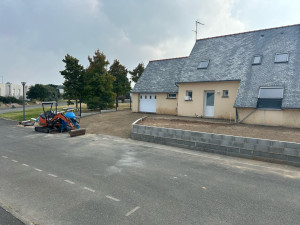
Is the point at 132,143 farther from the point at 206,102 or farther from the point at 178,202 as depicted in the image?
the point at 206,102

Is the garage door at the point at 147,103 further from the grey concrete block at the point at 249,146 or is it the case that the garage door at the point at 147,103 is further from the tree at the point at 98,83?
the grey concrete block at the point at 249,146

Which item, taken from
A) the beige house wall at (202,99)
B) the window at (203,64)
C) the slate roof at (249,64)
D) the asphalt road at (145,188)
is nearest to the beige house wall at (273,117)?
the slate roof at (249,64)

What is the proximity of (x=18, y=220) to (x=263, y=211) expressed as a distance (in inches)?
208

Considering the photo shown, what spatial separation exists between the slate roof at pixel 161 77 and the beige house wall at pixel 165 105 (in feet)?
2.13

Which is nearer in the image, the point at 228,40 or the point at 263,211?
the point at 263,211

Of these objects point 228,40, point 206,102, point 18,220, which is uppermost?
point 228,40

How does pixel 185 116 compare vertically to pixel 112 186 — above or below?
above

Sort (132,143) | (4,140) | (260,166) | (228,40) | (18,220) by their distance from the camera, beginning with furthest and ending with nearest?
(228,40)
(4,140)
(132,143)
(260,166)
(18,220)

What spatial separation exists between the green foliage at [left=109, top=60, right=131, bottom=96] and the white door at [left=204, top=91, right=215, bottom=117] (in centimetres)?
1514

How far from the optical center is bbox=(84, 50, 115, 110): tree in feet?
73.7

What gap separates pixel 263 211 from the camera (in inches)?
173

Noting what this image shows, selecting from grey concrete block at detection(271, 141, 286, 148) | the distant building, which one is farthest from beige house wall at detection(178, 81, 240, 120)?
the distant building

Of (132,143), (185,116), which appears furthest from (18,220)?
(185,116)

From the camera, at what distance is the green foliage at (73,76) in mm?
21859
